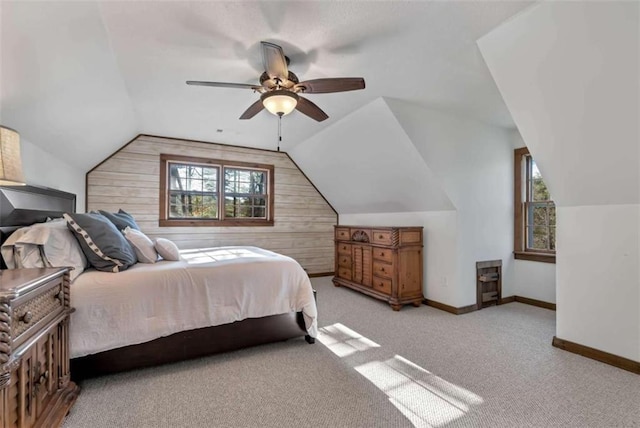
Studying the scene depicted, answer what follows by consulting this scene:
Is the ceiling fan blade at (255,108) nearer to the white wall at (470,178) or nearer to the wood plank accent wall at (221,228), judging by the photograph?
the white wall at (470,178)

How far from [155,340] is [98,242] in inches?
32.2

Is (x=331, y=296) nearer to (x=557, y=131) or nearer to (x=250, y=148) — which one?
(x=250, y=148)

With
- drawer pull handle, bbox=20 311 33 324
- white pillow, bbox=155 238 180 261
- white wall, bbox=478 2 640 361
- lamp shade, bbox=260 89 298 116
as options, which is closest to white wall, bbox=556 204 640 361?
white wall, bbox=478 2 640 361

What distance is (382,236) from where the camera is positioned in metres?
4.13

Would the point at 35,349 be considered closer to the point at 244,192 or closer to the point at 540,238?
the point at 244,192

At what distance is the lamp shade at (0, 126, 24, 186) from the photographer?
1348 mm

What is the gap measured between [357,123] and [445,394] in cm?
292

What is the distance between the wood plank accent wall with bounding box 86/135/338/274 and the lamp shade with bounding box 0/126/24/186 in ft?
10.8

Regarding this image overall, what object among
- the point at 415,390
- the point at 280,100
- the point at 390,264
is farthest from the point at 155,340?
the point at 390,264

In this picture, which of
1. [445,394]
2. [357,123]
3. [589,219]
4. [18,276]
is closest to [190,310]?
[18,276]

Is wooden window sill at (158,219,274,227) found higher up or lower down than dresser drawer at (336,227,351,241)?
higher up

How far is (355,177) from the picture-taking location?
15.6 ft

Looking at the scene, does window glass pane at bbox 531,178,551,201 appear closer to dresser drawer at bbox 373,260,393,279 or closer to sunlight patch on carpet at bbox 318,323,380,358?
dresser drawer at bbox 373,260,393,279

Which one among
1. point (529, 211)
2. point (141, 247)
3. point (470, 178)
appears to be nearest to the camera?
point (141, 247)
